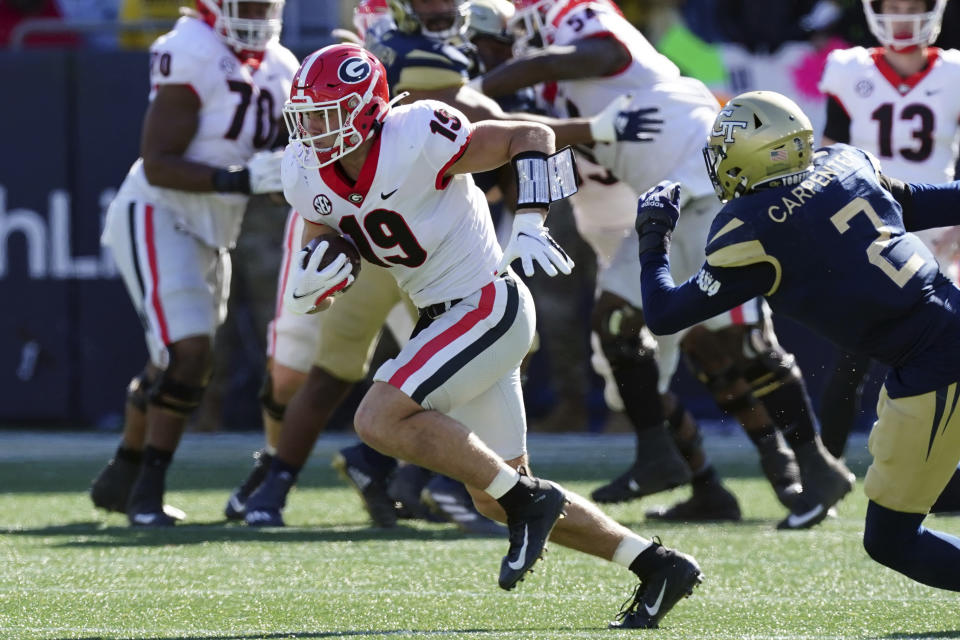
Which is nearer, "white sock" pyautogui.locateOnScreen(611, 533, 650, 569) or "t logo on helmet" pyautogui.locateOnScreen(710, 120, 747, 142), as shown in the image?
"t logo on helmet" pyautogui.locateOnScreen(710, 120, 747, 142)

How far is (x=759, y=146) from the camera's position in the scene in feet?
12.7

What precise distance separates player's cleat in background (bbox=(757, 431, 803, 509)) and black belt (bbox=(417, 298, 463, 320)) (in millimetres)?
1981

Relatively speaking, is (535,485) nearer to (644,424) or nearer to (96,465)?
(644,424)

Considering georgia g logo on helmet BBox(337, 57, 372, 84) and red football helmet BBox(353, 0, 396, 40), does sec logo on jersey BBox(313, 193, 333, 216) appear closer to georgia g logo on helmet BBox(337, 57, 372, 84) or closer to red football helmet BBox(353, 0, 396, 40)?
georgia g logo on helmet BBox(337, 57, 372, 84)

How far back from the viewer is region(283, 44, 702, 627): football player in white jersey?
4016 millimetres

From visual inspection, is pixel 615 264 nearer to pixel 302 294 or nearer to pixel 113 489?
pixel 113 489

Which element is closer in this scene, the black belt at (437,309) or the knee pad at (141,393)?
the black belt at (437,309)

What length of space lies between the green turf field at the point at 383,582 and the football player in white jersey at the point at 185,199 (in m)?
0.32

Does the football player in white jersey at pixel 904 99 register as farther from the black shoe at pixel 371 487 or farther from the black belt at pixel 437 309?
the black belt at pixel 437 309

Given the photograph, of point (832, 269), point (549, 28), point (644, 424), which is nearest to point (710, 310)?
point (832, 269)

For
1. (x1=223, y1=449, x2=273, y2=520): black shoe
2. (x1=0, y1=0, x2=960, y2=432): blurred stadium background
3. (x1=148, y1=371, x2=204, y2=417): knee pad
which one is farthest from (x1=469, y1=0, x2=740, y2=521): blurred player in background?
(x1=0, y1=0, x2=960, y2=432): blurred stadium background

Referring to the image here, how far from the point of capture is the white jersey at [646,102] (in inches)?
235

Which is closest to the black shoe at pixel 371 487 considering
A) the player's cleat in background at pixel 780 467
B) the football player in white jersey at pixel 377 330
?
the football player in white jersey at pixel 377 330

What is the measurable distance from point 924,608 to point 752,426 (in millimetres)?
1836
